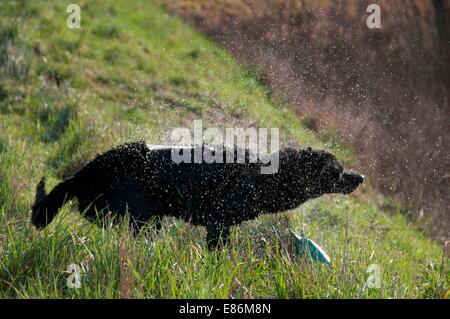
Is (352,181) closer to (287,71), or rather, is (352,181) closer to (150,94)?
(287,71)

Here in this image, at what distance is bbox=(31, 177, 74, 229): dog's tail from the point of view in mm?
4773

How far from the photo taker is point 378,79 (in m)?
7.99

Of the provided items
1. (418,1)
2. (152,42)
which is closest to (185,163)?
(418,1)

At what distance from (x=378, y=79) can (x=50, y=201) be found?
446 centimetres

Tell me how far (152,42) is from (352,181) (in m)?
6.85

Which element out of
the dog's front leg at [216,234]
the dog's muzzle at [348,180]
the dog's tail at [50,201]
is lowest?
the dog's front leg at [216,234]

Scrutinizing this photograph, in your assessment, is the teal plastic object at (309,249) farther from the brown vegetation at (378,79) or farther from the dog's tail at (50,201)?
the brown vegetation at (378,79)

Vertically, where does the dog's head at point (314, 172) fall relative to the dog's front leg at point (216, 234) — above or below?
above

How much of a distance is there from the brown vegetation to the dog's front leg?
248 centimetres

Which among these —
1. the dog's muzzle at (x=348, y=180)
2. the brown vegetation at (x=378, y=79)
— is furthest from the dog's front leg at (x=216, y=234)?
the brown vegetation at (x=378, y=79)

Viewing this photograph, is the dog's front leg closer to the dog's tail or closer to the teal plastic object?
the teal plastic object

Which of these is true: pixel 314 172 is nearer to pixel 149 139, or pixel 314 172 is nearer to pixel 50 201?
pixel 50 201

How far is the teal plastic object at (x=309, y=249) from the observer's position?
4.15 meters

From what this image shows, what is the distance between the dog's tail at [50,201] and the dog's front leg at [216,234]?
1032mm
